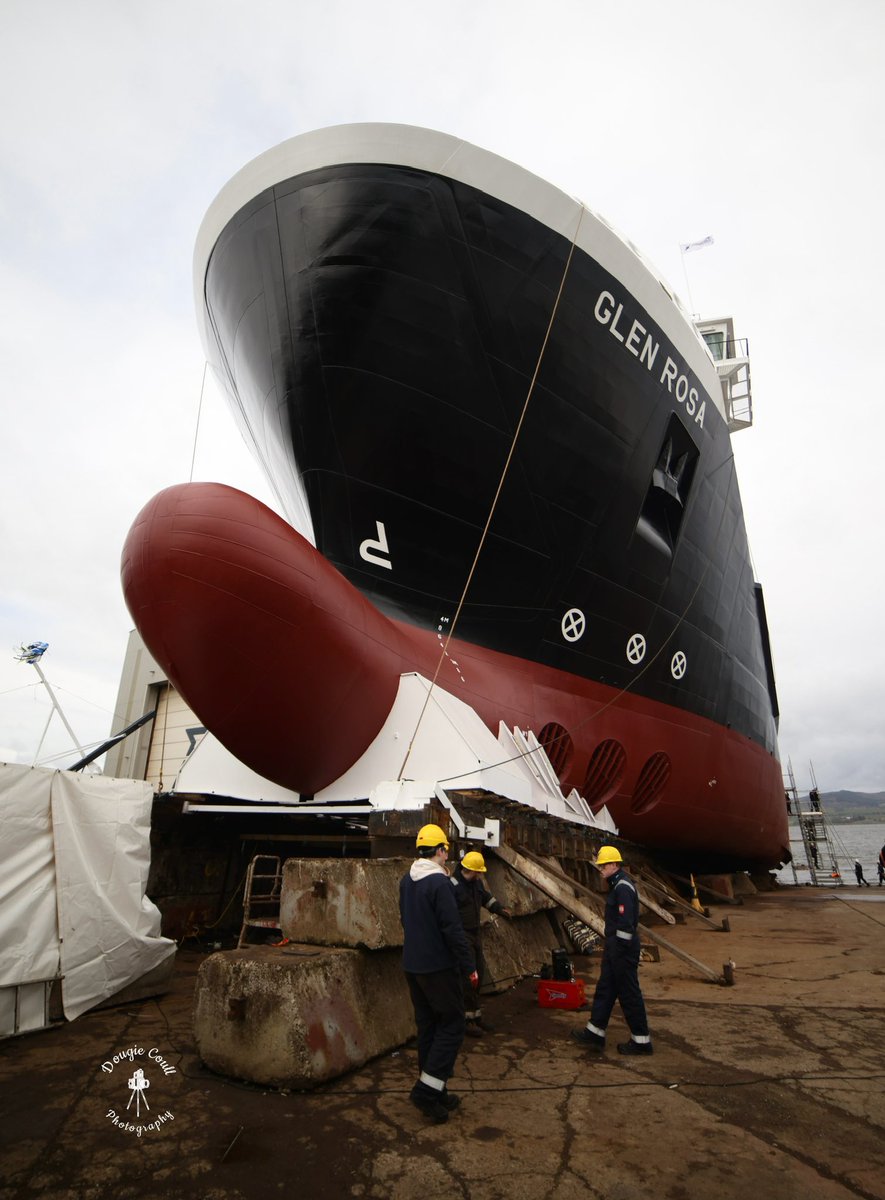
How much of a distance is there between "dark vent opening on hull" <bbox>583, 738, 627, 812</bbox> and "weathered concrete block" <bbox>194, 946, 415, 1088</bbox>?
5.03 metres

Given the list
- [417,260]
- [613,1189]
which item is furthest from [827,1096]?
[417,260]

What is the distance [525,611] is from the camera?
7.76m

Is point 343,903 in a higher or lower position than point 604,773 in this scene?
lower

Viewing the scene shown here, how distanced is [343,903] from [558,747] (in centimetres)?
436

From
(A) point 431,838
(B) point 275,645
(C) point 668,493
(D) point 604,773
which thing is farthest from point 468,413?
(A) point 431,838

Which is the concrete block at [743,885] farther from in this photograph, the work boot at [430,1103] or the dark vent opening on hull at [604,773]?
the work boot at [430,1103]

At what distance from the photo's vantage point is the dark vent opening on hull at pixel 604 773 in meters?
8.28

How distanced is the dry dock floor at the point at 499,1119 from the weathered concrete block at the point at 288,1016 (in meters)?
0.11

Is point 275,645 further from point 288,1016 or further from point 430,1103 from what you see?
point 430,1103

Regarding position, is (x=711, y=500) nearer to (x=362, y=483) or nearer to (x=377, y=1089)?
(x=362, y=483)

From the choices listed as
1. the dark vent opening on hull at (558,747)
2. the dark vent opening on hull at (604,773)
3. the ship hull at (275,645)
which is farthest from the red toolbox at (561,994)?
the dark vent opening on hull at (604,773)

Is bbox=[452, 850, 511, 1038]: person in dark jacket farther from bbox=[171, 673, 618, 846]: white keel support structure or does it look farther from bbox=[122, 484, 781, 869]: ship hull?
bbox=[122, 484, 781, 869]: ship hull

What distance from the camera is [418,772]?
5754 mm

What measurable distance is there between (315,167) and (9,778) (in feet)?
19.7
